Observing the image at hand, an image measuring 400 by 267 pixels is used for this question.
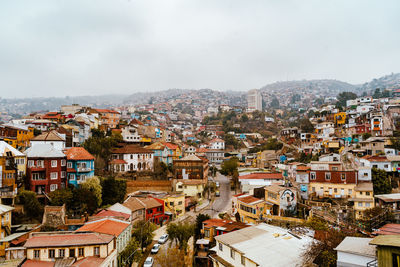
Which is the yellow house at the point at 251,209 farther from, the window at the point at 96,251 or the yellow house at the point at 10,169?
the yellow house at the point at 10,169

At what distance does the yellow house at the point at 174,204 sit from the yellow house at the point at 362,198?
19.8m

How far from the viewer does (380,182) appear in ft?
97.9

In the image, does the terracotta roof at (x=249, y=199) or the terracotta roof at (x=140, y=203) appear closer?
the terracotta roof at (x=249, y=199)

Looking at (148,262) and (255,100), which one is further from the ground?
(255,100)

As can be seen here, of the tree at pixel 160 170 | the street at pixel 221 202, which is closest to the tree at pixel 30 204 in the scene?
the street at pixel 221 202

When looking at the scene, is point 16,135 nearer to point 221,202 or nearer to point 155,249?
point 155,249

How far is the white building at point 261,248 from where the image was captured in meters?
14.2

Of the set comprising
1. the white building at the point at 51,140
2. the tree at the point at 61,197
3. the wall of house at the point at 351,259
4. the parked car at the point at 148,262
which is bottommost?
the parked car at the point at 148,262

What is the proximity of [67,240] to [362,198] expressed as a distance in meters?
27.0

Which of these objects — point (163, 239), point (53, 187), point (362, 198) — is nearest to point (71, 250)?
point (163, 239)

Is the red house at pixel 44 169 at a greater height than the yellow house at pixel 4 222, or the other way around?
the red house at pixel 44 169

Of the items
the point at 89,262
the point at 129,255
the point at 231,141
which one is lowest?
the point at 129,255

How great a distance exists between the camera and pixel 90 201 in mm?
27172

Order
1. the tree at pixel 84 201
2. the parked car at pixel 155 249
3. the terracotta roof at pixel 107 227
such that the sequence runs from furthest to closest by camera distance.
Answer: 1. the tree at pixel 84 201
2. the parked car at pixel 155 249
3. the terracotta roof at pixel 107 227
